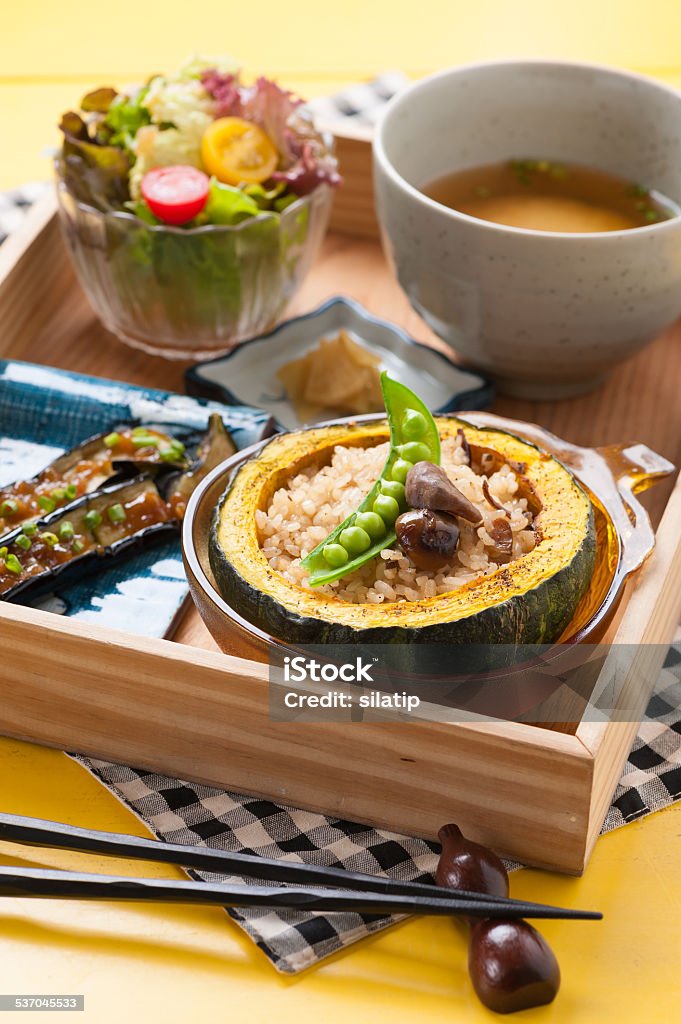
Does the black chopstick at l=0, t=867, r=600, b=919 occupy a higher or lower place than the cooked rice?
lower

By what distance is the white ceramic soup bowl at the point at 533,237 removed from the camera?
1.78 m

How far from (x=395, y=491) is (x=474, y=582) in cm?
15

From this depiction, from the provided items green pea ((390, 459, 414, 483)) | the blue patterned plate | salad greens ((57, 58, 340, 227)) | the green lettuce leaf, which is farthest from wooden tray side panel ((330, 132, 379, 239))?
green pea ((390, 459, 414, 483))

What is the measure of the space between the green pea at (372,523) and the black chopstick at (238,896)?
1.29 ft

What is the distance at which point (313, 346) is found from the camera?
2.11 metres

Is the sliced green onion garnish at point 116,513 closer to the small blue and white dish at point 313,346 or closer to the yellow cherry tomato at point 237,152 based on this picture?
the small blue and white dish at point 313,346

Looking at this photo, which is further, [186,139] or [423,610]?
[186,139]

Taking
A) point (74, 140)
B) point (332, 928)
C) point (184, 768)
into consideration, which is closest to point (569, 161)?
point (74, 140)

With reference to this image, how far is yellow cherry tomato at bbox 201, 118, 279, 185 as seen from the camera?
2.03 m

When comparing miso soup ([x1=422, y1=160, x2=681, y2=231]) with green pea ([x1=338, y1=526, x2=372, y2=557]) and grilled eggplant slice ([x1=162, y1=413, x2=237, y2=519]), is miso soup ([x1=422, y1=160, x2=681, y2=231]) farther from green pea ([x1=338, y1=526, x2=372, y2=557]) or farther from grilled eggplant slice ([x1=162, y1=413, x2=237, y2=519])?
green pea ([x1=338, y1=526, x2=372, y2=557])

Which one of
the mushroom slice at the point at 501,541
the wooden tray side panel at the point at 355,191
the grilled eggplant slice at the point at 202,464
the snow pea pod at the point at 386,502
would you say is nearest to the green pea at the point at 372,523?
the snow pea pod at the point at 386,502

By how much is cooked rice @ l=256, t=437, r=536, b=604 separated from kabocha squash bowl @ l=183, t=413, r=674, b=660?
0.02 metres

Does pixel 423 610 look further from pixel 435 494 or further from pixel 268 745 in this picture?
pixel 268 745

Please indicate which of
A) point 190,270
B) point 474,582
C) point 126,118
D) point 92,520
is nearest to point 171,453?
point 92,520
